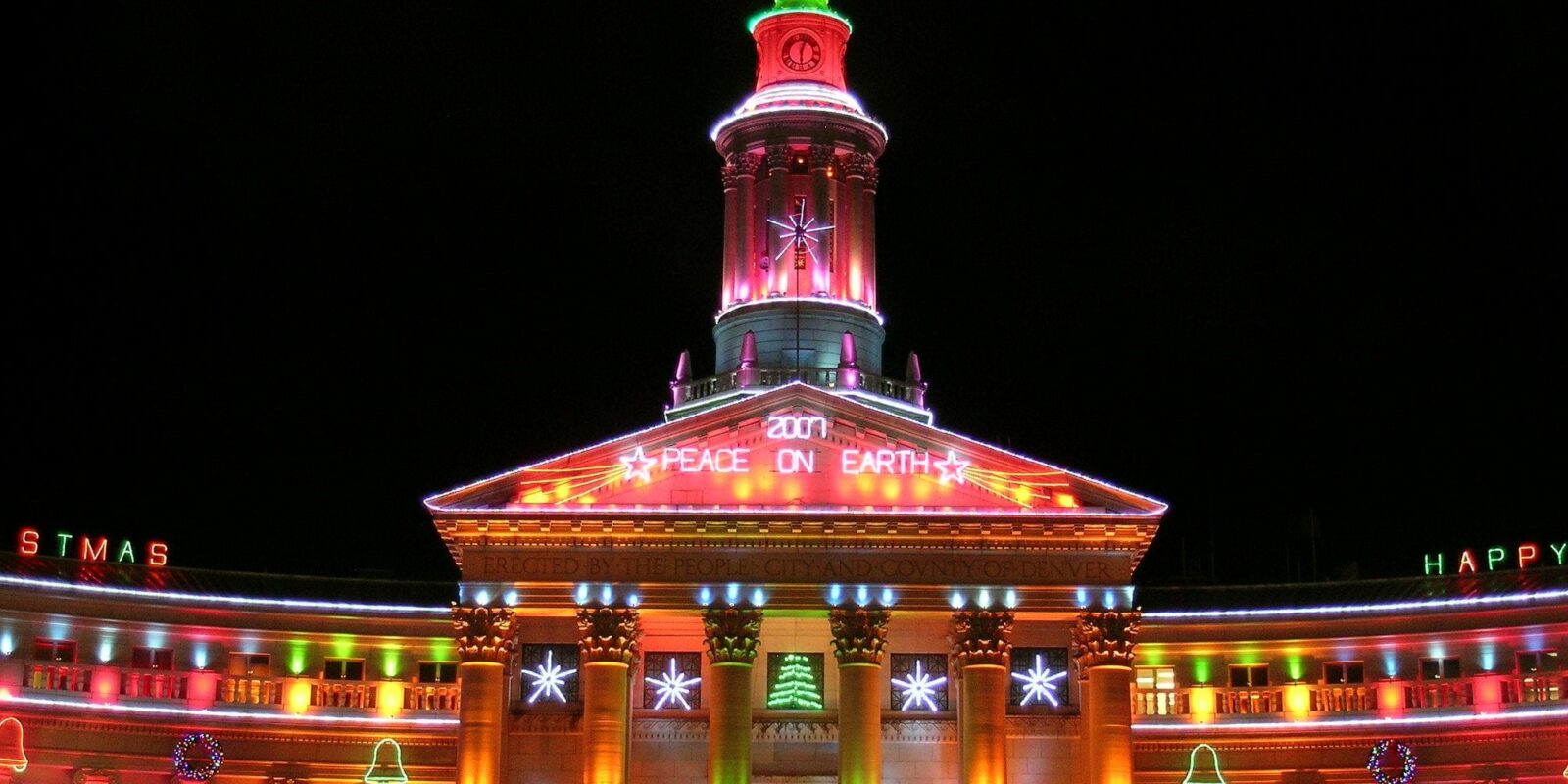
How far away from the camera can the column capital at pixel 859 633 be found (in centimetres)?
7819

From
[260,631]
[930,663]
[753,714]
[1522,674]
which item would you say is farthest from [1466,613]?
[260,631]

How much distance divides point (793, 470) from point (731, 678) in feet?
25.8

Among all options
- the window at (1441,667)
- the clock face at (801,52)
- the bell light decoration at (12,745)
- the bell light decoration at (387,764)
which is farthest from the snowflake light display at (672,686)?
the clock face at (801,52)

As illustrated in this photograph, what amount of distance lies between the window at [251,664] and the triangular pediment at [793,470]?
16.2 m

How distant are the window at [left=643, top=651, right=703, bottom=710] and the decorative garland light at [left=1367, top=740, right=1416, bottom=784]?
86.4ft

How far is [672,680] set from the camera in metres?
84.8

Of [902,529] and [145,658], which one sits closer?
[902,529]

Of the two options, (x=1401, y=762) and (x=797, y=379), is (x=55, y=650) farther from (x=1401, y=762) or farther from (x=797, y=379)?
(x=1401, y=762)

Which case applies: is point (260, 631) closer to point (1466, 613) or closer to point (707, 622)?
point (707, 622)

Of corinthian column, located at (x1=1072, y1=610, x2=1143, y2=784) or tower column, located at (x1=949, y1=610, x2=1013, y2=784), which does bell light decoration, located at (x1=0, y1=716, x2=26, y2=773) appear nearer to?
tower column, located at (x1=949, y1=610, x2=1013, y2=784)

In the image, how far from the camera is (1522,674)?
85.2 meters

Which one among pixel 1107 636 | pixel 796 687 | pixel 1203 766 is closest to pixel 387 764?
pixel 796 687

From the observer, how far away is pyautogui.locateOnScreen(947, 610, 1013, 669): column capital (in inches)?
3081

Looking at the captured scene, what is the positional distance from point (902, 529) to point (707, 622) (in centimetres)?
771
